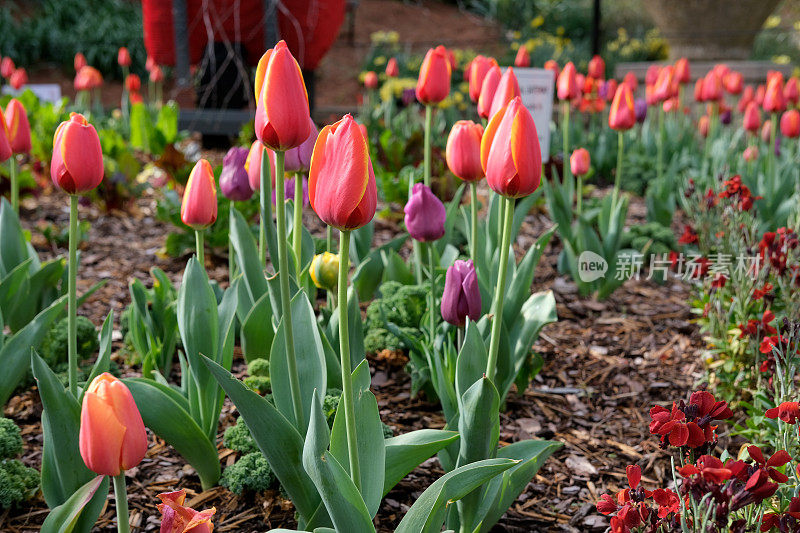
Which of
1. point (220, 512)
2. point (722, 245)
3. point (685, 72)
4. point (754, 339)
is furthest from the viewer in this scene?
point (685, 72)

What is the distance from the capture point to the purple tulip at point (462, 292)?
5.37 feet

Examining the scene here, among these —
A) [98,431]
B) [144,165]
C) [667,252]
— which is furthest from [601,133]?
[98,431]

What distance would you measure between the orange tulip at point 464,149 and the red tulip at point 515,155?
416mm

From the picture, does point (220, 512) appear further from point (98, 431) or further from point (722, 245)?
point (722, 245)

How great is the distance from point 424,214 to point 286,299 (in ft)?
2.40

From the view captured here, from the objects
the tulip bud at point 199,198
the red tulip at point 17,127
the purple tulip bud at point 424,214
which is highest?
the red tulip at point 17,127

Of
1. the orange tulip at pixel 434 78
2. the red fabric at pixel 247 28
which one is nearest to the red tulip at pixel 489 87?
the orange tulip at pixel 434 78

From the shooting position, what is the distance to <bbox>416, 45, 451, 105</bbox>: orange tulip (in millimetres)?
2191

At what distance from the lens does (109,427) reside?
0.95 m

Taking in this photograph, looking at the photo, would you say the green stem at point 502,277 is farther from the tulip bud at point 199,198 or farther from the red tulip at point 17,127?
the red tulip at point 17,127

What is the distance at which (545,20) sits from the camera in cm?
1245

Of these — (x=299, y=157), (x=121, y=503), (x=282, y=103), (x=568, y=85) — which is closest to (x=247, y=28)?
(x=568, y=85)

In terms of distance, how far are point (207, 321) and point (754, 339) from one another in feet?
5.09

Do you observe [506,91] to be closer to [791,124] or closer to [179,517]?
[179,517]
